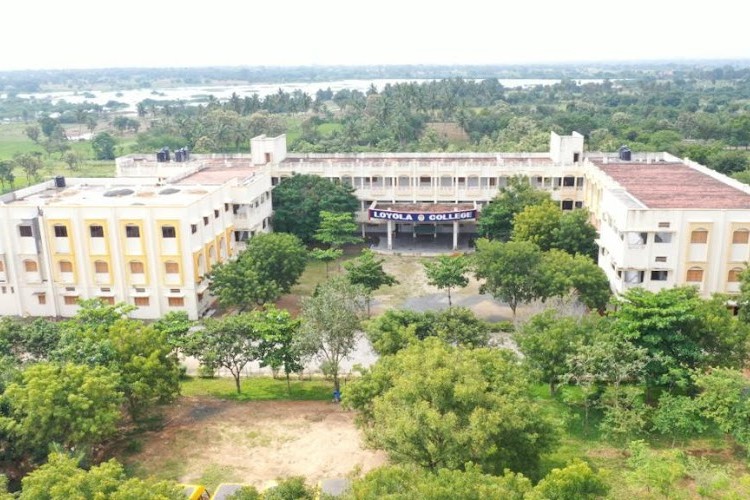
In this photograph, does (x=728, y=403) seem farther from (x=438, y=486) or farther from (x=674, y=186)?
(x=674, y=186)

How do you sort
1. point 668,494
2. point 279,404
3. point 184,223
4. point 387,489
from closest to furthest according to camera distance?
→ point 387,489
point 668,494
point 279,404
point 184,223

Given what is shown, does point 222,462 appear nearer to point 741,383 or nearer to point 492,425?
point 492,425

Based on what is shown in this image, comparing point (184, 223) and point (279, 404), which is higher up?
point (184, 223)

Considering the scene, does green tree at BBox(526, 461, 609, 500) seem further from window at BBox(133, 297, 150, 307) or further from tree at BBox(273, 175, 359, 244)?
tree at BBox(273, 175, 359, 244)

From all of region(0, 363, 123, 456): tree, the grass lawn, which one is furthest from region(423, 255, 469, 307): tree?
region(0, 363, 123, 456): tree

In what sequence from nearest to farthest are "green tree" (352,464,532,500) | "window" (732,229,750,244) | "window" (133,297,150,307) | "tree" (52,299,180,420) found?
"green tree" (352,464,532,500) → "tree" (52,299,180,420) → "window" (732,229,750,244) → "window" (133,297,150,307)

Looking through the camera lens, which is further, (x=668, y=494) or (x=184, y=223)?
(x=184, y=223)

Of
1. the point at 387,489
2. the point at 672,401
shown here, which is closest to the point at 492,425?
the point at 387,489
